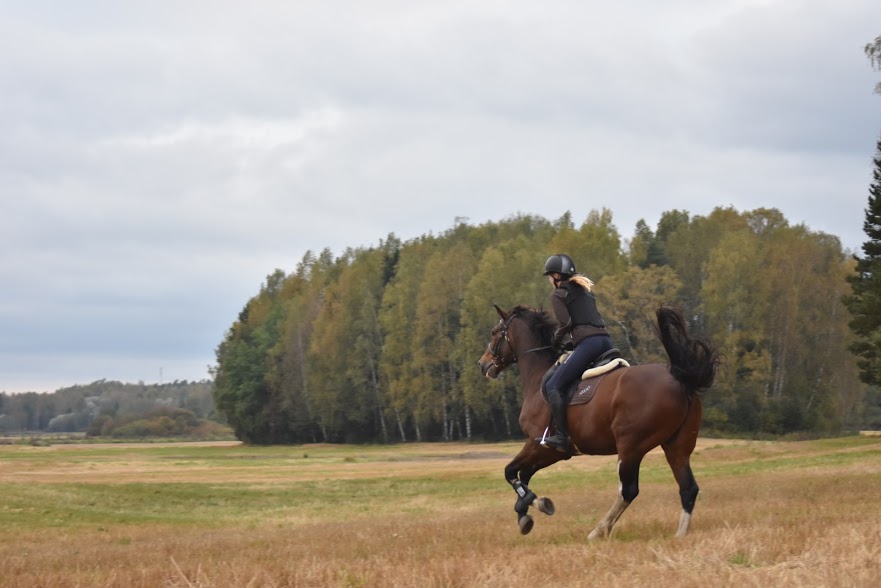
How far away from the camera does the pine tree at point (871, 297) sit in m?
43.6

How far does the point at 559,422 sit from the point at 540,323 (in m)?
2.45

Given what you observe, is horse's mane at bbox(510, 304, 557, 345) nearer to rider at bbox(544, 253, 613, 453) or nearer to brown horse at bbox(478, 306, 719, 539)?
rider at bbox(544, 253, 613, 453)

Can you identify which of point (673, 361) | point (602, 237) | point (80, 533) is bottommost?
point (80, 533)

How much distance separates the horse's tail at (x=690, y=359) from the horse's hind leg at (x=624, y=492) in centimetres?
125

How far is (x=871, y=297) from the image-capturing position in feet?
145

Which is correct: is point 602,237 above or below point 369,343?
above

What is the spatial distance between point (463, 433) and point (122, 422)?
8661 centimetres

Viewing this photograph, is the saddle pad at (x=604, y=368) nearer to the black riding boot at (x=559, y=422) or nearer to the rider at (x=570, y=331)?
the rider at (x=570, y=331)

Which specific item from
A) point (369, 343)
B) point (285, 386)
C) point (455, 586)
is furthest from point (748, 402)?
point (455, 586)

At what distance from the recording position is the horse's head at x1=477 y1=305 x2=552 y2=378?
1630 cm

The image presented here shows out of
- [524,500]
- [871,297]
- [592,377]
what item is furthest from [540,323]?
[871,297]

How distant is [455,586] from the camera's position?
8.80m

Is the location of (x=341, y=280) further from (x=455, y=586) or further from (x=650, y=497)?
(x=455, y=586)

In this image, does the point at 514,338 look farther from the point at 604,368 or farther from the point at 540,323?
the point at 604,368
